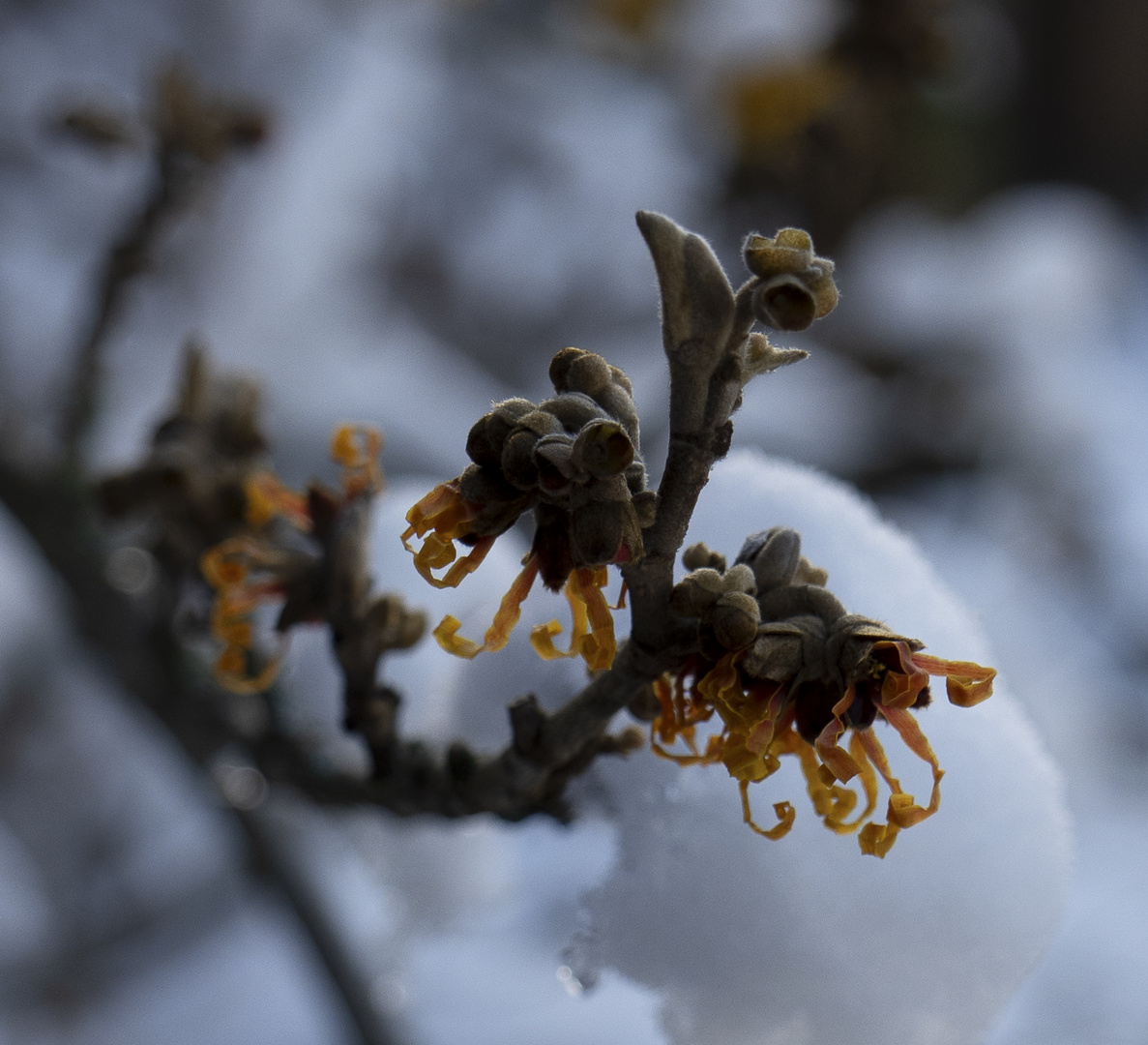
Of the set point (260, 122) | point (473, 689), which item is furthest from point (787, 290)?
point (260, 122)

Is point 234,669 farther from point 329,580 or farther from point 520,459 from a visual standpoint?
point 520,459

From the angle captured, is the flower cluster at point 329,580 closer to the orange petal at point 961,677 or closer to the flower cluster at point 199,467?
the flower cluster at point 199,467

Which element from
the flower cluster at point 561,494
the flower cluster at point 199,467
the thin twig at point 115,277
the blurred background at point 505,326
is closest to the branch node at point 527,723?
the flower cluster at point 561,494

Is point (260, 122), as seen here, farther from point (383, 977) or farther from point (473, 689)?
point (383, 977)

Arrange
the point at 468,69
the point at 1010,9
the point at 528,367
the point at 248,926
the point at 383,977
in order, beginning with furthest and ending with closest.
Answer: the point at 1010,9, the point at 468,69, the point at 528,367, the point at 248,926, the point at 383,977

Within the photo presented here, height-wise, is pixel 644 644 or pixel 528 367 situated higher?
pixel 528 367

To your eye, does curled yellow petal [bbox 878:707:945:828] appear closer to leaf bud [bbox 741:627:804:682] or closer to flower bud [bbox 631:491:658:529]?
leaf bud [bbox 741:627:804:682]

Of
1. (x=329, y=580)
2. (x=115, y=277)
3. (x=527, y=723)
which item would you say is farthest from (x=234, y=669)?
(x=115, y=277)
